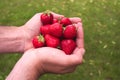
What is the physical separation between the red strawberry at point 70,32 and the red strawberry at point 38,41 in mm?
265

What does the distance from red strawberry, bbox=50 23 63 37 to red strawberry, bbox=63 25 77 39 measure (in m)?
0.06

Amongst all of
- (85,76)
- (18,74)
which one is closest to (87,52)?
(85,76)

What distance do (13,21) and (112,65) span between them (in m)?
2.21

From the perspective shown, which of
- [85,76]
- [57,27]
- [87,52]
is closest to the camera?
[57,27]

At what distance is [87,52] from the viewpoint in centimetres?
502

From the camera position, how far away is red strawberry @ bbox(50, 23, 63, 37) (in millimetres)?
3191

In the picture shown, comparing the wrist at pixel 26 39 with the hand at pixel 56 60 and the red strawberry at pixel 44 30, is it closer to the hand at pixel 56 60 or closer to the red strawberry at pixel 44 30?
the red strawberry at pixel 44 30

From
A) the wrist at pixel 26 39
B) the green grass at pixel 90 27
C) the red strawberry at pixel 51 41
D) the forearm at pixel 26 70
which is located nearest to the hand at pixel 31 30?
the wrist at pixel 26 39

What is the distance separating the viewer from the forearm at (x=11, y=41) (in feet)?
11.0

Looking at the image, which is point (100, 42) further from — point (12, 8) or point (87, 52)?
point (12, 8)

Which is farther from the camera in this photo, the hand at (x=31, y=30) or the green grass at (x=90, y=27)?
the green grass at (x=90, y=27)

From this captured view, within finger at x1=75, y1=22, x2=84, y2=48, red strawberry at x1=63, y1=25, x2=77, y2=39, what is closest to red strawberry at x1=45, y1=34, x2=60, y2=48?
red strawberry at x1=63, y1=25, x2=77, y2=39

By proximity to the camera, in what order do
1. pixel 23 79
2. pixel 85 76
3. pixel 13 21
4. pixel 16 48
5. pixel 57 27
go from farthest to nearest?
1. pixel 13 21
2. pixel 85 76
3. pixel 16 48
4. pixel 57 27
5. pixel 23 79

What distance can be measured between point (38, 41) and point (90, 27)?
261 cm
